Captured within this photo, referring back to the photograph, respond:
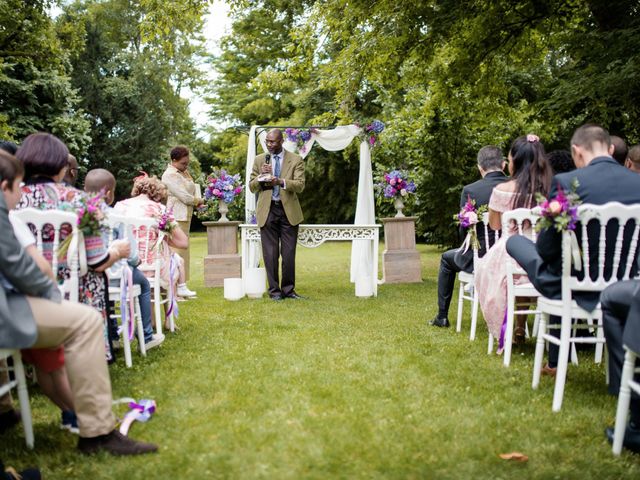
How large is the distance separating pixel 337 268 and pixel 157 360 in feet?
30.0

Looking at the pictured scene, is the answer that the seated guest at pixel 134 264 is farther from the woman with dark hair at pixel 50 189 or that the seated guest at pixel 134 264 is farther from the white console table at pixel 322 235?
the white console table at pixel 322 235

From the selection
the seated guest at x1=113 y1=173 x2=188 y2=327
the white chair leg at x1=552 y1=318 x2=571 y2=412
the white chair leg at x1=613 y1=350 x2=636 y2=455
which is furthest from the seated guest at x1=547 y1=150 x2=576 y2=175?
the seated guest at x1=113 y1=173 x2=188 y2=327

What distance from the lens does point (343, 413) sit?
368 centimetres

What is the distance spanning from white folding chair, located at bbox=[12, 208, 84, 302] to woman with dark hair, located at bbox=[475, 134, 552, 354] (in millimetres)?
3220

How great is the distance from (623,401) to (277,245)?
6337 mm

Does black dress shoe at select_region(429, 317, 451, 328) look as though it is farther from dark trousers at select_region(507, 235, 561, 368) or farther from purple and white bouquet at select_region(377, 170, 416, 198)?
purple and white bouquet at select_region(377, 170, 416, 198)

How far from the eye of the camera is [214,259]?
10.6 m

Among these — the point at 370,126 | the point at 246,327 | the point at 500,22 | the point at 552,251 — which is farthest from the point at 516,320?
the point at 500,22

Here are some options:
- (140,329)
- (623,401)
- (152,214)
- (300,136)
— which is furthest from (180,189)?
(623,401)

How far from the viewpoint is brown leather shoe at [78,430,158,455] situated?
308 cm

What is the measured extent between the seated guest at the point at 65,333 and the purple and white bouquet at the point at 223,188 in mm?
6979

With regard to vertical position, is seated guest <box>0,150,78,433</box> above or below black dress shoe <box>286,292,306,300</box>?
above

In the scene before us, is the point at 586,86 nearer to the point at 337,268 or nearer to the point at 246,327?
the point at 246,327

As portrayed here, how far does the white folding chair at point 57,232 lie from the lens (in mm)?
3539
